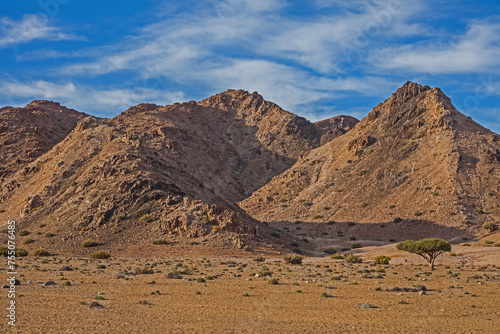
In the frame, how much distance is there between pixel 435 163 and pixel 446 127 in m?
9.87

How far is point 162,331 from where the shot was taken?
15.7 m

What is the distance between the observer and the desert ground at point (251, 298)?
16703 mm

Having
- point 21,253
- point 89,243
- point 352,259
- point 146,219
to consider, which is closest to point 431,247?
point 352,259

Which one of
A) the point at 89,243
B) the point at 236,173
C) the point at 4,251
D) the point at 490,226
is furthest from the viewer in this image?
the point at 236,173

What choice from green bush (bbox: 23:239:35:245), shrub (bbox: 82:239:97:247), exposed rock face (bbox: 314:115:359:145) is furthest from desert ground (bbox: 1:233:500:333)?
exposed rock face (bbox: 314:115:359:145)

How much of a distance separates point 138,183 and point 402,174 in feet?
136

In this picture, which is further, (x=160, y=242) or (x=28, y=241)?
(x=28, y=241)

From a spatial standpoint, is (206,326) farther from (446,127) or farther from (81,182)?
(446,127)

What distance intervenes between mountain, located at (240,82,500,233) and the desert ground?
84.2ft

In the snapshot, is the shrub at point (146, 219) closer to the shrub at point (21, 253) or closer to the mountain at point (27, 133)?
the shrub at point (21, 253)

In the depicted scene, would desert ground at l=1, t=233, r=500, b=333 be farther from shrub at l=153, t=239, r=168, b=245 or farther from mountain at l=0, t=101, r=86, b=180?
mountain at l=0, t=101, r=86, b=180

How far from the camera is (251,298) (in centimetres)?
2284

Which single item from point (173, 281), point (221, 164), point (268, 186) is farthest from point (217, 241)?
point (221, 164)

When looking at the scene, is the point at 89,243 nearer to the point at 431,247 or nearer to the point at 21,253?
the point at 21,253
